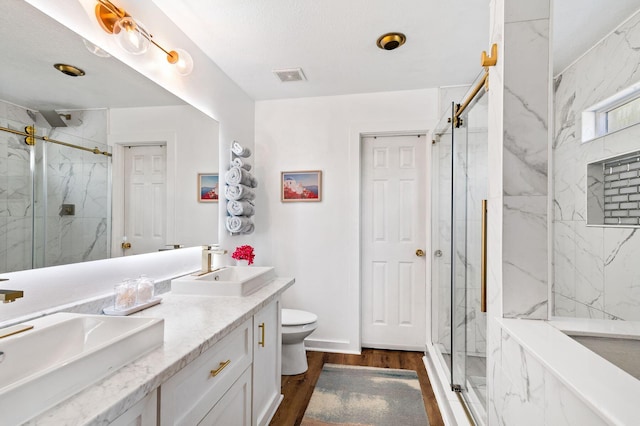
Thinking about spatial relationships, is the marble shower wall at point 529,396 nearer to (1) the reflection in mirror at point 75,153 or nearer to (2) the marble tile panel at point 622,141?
(2) the marble tile panel at point 622,141

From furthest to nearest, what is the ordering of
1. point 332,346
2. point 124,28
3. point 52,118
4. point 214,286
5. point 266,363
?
point 332,346 → point 266,363 → point 214,286 → point 124,28 → point 52,118

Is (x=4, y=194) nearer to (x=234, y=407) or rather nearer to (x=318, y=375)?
(x=234, y=407)

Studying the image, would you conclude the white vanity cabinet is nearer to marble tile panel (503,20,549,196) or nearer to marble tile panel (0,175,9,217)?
marble tile panel (0,175,9,217)

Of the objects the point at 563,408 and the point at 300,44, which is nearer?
the point at 563,408

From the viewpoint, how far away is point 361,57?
229cm

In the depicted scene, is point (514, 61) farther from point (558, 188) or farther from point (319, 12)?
point (558, 188)

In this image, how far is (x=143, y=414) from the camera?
0.84 m

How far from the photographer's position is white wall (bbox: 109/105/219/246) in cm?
165

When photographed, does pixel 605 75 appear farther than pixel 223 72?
No

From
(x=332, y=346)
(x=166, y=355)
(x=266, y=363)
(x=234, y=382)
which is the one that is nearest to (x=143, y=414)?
(x=166, y=355)

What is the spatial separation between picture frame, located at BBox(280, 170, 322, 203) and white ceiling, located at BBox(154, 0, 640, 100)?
0.81 m

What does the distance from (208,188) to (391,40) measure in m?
1.56

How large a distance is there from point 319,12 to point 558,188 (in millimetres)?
2101

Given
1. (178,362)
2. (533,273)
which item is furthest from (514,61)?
(178,362)
